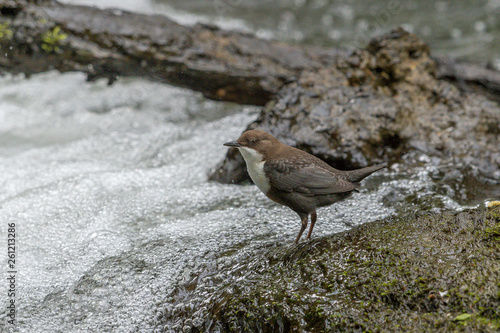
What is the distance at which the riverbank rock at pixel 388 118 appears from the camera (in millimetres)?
3873

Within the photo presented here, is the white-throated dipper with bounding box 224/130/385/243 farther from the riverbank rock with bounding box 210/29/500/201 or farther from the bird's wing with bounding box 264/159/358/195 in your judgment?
the riverbank rock with bounding box 210/29/500/201

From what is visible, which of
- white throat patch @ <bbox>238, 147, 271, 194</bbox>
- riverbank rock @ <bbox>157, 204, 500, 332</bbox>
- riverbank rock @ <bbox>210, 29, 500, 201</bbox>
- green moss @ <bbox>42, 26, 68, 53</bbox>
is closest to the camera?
riverbank rock @ <bbox>157, 204, 500, 332</bbox>

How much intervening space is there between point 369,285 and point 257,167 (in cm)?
120

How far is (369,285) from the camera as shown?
7.08ft

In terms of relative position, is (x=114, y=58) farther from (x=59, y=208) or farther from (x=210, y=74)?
(x=59, y=208)

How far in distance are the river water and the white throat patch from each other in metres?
0.35

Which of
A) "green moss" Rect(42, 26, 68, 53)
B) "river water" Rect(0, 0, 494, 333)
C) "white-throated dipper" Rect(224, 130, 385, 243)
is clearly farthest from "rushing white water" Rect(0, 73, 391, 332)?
"green moss" Rect(42, 26, 68, 53)

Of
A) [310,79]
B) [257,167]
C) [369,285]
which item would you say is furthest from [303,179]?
[310,79]

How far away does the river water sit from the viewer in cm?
274

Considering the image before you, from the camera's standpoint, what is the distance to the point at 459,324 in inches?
73.1

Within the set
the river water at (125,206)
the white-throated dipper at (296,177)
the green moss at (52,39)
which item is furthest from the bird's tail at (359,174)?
the green moss at (52,39)

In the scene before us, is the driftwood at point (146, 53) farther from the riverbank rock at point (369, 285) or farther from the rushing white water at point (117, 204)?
the riverbank rock at point (369, 285)

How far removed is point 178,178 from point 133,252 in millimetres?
1214

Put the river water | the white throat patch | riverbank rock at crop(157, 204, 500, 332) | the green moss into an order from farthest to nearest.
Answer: the green moss, the white throat patch, the river water, riverbank rock at crop(157, 204, 500, 332)
